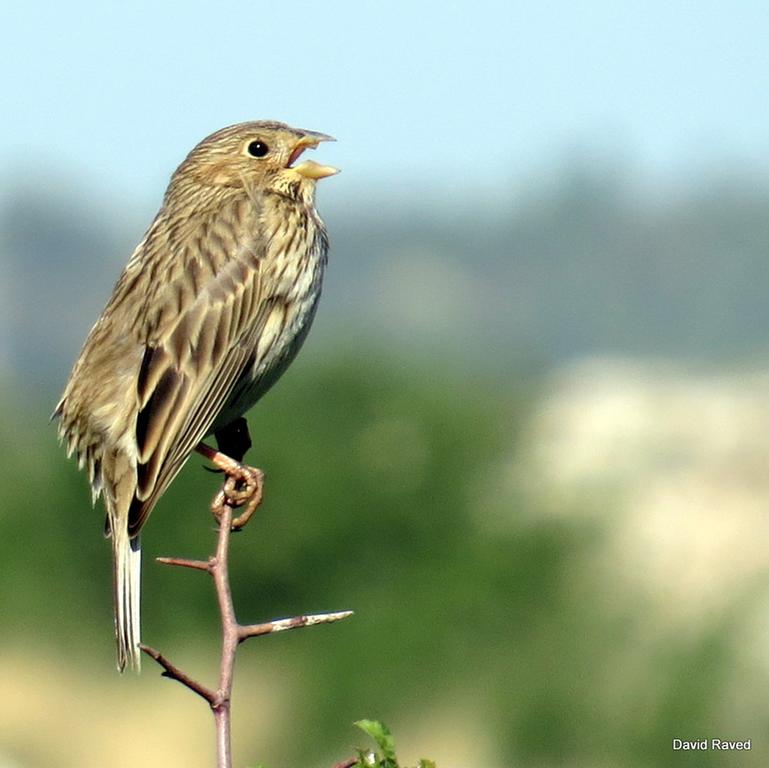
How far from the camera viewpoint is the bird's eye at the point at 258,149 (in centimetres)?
706

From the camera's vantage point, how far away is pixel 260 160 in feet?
23.2

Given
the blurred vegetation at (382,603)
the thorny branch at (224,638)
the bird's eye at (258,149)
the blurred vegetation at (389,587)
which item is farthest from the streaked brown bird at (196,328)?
the blurred vegetation at (389,587)

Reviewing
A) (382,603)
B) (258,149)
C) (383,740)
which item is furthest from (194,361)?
(382,603)

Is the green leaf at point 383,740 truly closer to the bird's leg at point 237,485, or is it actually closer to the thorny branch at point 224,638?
the thorny branch at point 224,638

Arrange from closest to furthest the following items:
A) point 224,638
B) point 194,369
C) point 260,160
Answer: point 224,638 → point 194,369 → point 260,160

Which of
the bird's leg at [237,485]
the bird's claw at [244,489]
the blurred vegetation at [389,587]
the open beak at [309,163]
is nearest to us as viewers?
the bird's leg at [237,485]

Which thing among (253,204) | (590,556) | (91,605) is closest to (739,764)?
(590,556)

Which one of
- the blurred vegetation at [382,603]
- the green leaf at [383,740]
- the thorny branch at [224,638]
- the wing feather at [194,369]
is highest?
the wing feather at [194,369]

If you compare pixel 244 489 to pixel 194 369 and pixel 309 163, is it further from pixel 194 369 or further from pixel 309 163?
pixel 309 163

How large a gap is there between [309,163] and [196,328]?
964 mm

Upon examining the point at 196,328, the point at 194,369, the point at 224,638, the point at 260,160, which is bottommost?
the point at 224,638

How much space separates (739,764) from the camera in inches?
733

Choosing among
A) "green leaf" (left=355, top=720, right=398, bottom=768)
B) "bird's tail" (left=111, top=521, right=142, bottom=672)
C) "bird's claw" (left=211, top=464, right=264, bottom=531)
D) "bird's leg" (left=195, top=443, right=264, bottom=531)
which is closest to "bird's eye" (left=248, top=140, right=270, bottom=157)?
"bird's leg" (left=195, top=443, right=264, bottom=531)

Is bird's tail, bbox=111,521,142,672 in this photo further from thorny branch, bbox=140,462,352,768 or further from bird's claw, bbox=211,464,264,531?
thorny branch, bbox=140,462,352,768
